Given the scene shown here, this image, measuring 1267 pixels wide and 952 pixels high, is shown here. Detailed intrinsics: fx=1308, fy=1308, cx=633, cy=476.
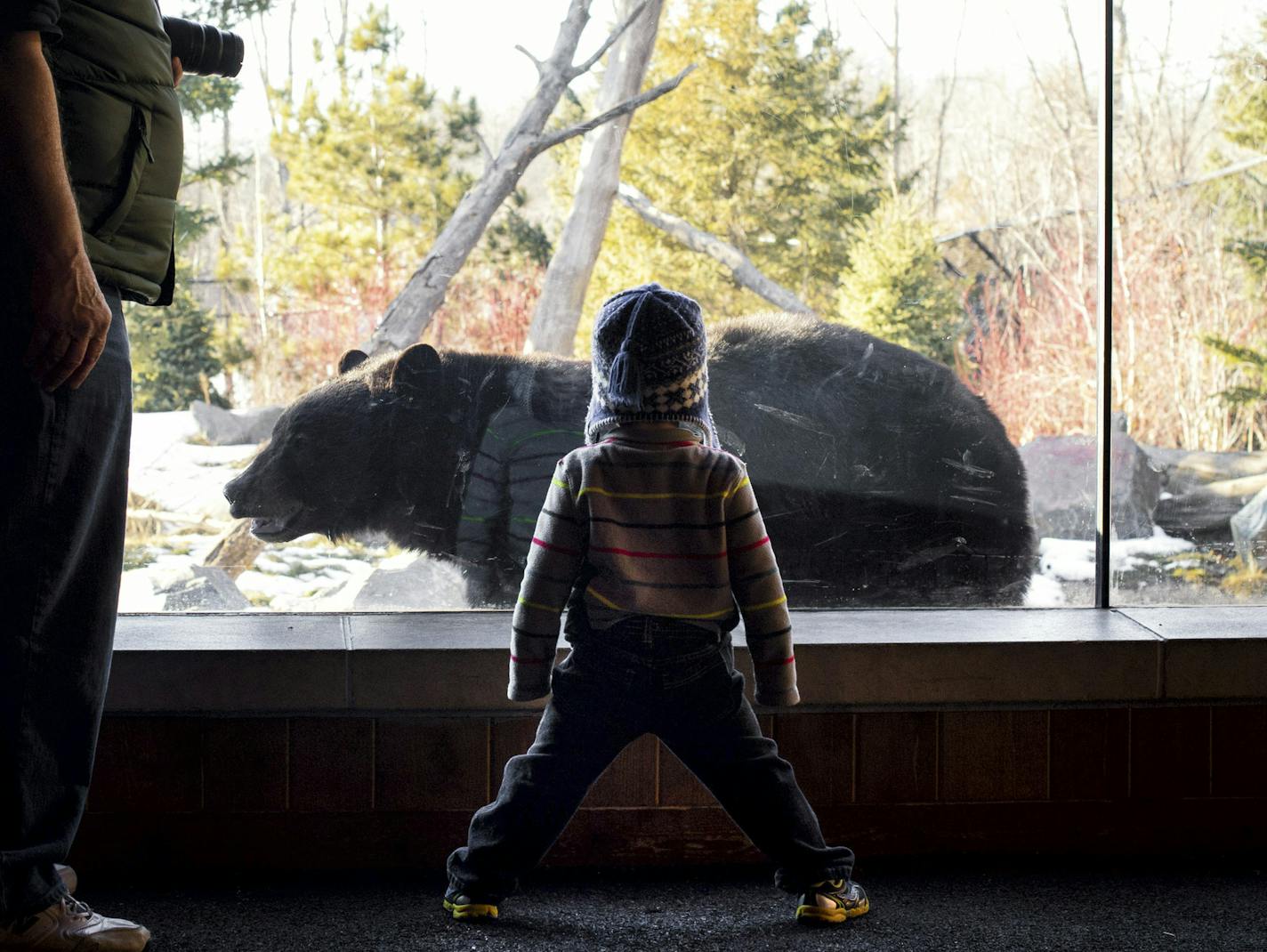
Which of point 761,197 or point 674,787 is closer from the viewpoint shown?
point 674,787

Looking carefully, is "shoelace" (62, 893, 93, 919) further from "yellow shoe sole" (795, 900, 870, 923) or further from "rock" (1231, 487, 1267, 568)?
"rock" (1231, 487, 1267, 568)

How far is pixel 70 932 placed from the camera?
6.05ft

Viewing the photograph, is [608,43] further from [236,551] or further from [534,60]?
[236,551]

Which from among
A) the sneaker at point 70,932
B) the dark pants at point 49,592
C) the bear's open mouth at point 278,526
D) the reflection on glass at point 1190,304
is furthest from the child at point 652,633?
the reflection on glass at point 1190,304

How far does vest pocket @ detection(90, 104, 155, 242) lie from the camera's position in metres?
1.83

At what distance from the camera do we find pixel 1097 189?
2809mm

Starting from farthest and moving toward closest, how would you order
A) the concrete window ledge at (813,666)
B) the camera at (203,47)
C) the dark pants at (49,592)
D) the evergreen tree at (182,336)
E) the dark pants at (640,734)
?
the evergreen tree at (182,336)
the concrete window ledge at (813,666)
the camera at (203,47)
the dark pants at (640,734)
the dark pants at (49,592)

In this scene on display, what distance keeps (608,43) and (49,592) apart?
1630mm

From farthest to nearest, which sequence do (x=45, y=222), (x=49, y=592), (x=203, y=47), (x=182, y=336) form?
(x=182, y=336) → (x=203, y=47) → (x=49, y=592) → (x=45, y=222)

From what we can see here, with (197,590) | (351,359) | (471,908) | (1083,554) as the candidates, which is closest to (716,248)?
(351,359)

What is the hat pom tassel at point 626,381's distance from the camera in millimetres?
2094

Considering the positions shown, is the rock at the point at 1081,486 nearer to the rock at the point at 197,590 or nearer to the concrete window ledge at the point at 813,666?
the concrete window ledge at the point at 813,666

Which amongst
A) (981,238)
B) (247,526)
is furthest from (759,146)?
(247,526)

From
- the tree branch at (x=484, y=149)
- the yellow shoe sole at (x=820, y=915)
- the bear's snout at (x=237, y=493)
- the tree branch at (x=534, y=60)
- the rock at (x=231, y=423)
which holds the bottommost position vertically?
the yellow shoe sole at (x=820, y=915)
